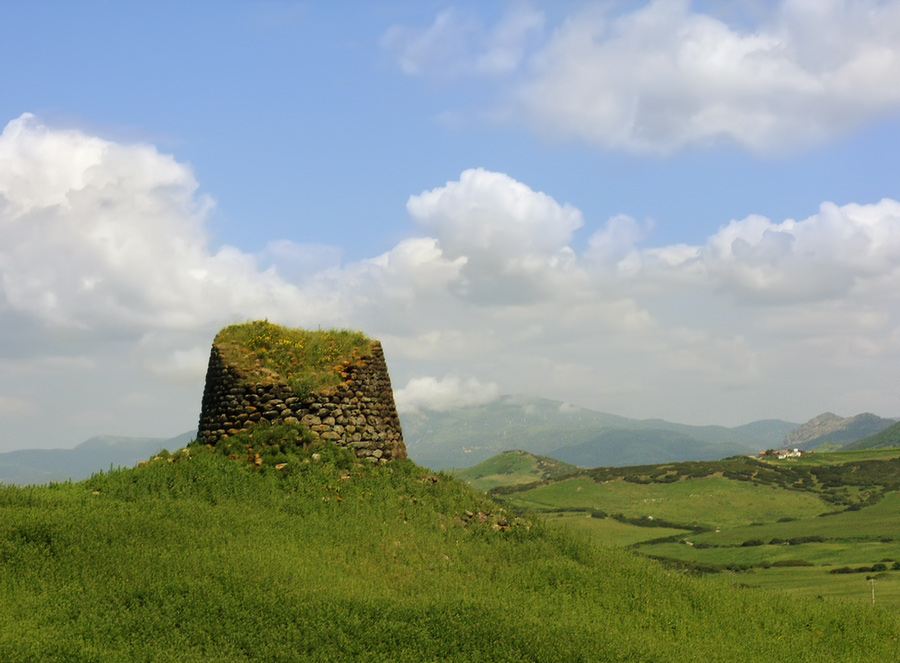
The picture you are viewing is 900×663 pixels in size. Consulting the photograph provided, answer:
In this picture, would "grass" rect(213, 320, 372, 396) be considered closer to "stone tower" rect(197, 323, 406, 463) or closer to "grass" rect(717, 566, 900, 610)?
"stone tower" rect(197, 323, 406, 463)

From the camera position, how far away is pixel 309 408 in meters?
30.8

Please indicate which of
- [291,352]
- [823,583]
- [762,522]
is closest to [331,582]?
[291,352]

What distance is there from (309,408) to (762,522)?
457 feet

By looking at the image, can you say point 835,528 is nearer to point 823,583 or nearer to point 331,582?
point 823,583

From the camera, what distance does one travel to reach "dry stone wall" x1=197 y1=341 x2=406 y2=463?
30.8 meters

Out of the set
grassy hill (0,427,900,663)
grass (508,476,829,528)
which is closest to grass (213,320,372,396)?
grassy hill (0,427,900,663)

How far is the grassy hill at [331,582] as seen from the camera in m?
17.6

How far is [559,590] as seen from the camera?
24.3m

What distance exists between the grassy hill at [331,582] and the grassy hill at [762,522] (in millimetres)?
31339

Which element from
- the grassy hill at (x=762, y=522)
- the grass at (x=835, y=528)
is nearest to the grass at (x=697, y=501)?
the grassy hill at (x=762, y=522)

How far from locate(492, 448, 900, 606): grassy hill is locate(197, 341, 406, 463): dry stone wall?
29862 millimetres

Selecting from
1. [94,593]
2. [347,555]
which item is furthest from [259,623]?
[347,555]

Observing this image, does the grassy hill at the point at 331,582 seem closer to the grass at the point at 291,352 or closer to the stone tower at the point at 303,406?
the stone tower at the point at 303,406

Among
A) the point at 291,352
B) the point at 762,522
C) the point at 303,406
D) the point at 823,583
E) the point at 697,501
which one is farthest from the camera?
the point at 697,501
